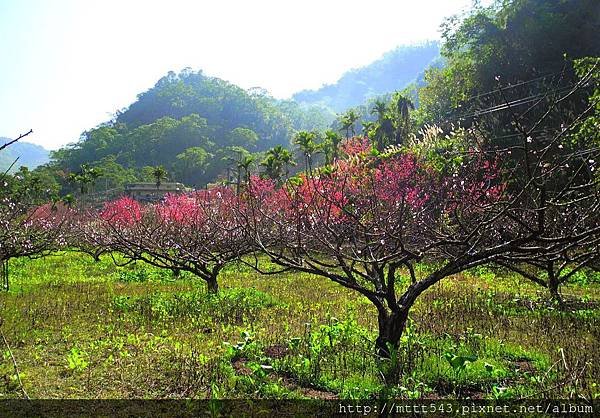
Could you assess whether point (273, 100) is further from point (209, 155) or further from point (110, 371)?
point (110, 371)

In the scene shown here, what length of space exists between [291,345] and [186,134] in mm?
107935

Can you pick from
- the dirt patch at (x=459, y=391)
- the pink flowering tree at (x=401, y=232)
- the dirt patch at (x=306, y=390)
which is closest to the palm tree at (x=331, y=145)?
the pink flowering tree at (x=401, y=232)

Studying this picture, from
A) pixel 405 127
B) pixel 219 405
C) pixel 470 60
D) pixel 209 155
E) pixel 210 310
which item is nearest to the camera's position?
pixel 219 405

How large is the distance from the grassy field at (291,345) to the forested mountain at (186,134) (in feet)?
197

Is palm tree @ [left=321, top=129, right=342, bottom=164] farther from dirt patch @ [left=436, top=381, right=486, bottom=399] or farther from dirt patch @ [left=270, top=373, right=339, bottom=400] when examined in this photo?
dirt patch @ [left=436, top=381, right=486, bottom=399]

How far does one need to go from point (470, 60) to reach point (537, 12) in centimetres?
501

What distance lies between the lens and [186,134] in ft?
361

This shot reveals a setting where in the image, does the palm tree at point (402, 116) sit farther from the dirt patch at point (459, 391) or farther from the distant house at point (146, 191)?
the dirt patch at point (459, 391)

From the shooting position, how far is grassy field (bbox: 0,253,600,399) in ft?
19.7

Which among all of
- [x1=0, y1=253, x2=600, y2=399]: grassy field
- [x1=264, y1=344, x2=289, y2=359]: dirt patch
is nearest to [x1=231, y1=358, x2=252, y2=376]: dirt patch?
[x1=0, y1=253, x2=600, y2=399]: grassy field

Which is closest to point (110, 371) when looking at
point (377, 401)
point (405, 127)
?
point (377, 401)

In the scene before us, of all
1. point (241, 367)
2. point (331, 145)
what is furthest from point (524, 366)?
point (331, 145)

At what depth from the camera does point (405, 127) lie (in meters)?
44.4

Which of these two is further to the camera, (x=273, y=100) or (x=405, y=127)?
(x=273, y=100)
